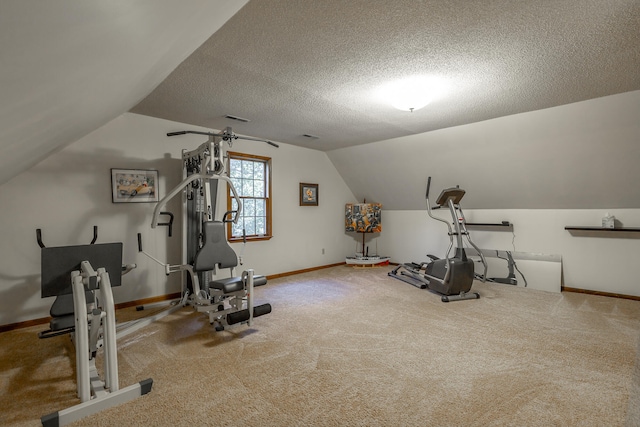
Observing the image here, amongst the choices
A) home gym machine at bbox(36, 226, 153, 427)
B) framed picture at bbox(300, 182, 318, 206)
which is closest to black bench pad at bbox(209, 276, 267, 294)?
home gym machine at bbox(36, 226, 153, 427)

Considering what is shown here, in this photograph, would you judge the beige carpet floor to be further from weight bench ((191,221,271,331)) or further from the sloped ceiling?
the sloped ceiling

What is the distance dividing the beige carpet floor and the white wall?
505mm

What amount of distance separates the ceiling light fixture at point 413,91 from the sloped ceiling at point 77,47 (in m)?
1.71

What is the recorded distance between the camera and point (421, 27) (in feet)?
6.64

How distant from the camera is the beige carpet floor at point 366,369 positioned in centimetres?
187

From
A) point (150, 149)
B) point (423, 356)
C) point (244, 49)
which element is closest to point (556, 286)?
point (423, 356)

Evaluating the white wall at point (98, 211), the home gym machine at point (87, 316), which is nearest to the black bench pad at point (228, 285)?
the home gym machine at point (87, 316)

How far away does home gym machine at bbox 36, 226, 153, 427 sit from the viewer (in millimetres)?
1891

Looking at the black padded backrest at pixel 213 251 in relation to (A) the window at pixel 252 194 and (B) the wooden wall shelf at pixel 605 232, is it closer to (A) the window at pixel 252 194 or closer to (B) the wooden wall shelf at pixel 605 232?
(A) the window at pixel 252 194

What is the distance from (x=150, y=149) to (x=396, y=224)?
4.85 meters

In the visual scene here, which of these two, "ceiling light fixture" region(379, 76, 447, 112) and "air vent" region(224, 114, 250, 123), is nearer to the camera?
"ceiling light fixture" region(379, 76, 447, 112)

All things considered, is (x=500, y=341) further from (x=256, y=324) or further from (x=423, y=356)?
(x=256, y=324)

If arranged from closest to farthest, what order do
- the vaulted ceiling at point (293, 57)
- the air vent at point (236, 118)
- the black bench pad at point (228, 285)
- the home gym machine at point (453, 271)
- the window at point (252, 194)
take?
the vaulted ceiling at point (293, 57) < the black bench pad at point (228, 285) < the air vent at point (236, 118) < the home gym machine at point (453, 271) < the window at point (252, 194)

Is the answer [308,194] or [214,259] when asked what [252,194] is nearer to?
[308,194]
